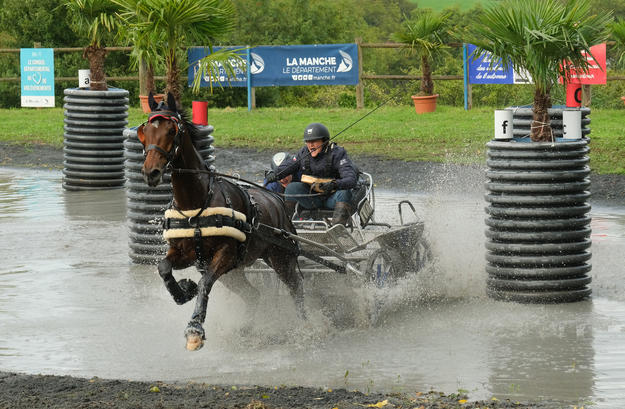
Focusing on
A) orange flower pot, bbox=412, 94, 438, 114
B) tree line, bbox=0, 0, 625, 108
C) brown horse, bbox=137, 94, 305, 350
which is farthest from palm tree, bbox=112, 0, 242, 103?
tree line, bbox=0, 0, 625, 108

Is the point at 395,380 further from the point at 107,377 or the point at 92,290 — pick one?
the point at 92,290

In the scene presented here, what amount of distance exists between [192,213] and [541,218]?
11.3 feet

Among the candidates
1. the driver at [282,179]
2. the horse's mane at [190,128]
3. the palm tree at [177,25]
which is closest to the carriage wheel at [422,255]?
the driver at [282,179]

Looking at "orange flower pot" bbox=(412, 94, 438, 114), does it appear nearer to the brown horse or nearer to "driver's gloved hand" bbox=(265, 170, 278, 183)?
"driver's gloved hand" bbox=(265, 170, 278, 183)

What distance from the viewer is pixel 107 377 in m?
7.93

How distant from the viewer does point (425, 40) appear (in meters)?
28.4

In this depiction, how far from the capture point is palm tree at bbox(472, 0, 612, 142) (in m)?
9.99

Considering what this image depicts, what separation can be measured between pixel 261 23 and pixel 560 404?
3973 centimetres

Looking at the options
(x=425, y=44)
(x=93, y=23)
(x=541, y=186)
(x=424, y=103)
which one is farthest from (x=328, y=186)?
(x=425, y=44)

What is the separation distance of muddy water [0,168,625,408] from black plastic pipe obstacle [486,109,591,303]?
0.21 metres

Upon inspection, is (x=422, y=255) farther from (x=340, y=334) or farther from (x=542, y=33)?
(x=542, y=33)

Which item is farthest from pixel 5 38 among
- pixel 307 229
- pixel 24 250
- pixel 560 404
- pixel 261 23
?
pixel 560 404

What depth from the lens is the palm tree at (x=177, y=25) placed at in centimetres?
1190

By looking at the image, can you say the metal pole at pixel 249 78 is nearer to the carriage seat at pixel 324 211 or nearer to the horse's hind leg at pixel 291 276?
the carriage seat at pixel 324 211
